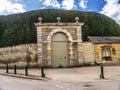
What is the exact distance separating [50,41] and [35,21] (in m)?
10.4

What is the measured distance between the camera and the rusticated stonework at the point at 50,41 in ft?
80.3

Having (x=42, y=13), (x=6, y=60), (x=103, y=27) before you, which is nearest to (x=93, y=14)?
(x=103, y=27)

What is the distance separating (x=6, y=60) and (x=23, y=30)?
724 centimetres

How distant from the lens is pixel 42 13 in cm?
3562

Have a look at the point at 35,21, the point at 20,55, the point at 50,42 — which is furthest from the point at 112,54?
the point at 35,21

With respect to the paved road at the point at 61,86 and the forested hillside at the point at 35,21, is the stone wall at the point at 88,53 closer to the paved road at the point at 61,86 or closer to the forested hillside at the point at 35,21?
the forested hillside at the point at 35,21

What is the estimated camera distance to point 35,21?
3425 centimetres

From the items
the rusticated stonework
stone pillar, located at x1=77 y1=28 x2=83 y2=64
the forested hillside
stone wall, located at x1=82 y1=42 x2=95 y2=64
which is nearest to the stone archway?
the rusticated stonework

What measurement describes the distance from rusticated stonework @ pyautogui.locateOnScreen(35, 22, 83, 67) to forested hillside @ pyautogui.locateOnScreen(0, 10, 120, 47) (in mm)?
6040

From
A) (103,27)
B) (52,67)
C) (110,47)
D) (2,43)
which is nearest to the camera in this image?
(52,67)

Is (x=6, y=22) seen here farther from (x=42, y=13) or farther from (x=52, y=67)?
(x=52, y=67)

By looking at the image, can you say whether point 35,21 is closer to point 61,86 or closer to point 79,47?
point 79,47

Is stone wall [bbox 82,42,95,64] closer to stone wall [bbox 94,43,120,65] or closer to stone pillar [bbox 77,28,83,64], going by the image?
stone wall [bbox 94,43,120,65]

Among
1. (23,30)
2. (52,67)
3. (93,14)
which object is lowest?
(52,67)
